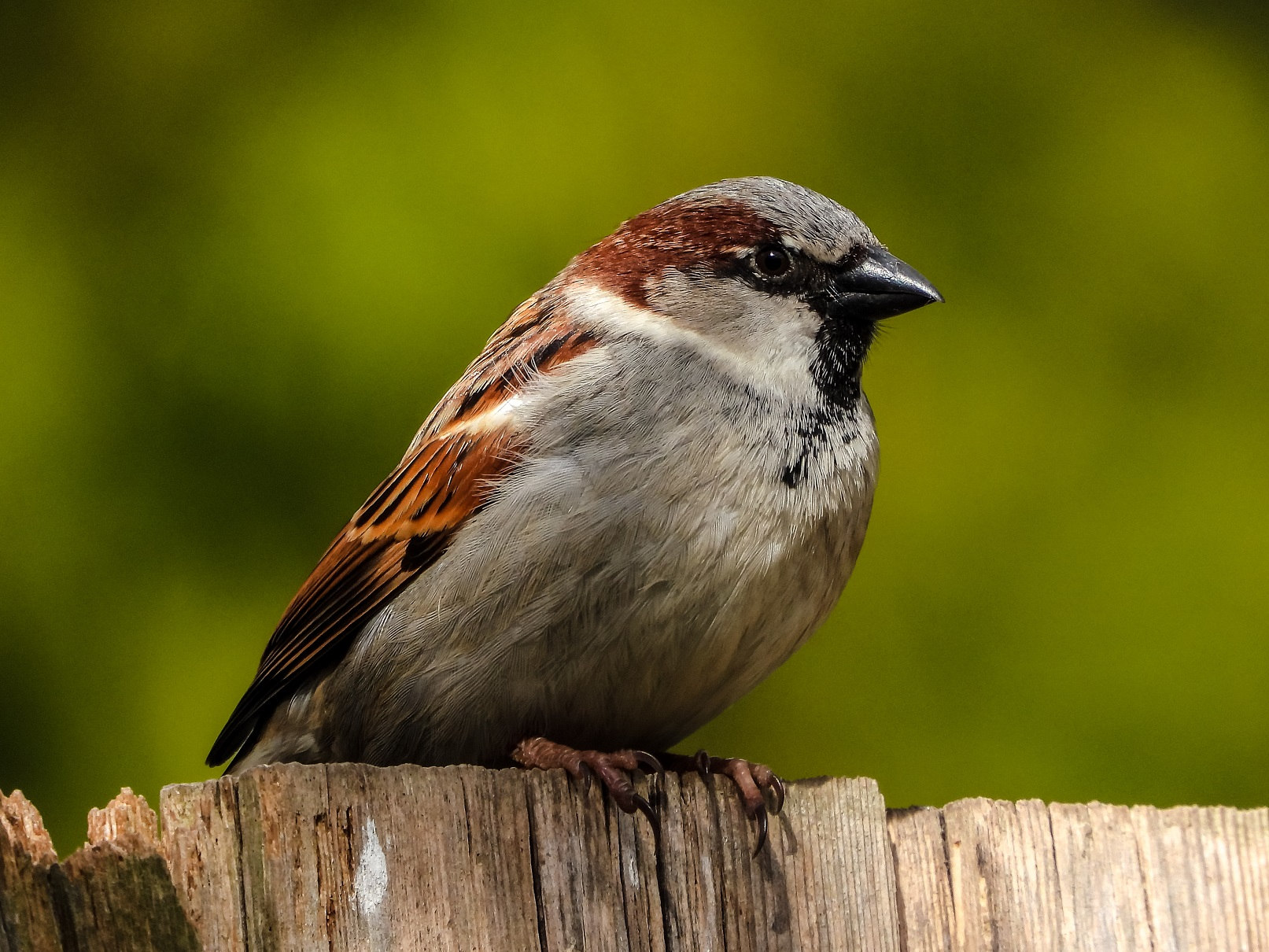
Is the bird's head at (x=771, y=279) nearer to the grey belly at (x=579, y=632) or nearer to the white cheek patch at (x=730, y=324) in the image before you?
the white cheek patch at (x=730, y=324)

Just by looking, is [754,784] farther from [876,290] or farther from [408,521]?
[876,290]

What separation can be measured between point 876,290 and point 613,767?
40.7 inches

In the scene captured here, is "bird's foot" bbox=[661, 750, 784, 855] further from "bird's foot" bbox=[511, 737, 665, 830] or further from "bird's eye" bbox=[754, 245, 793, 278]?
"bird's eye" bbox=[754, 245, 793, 278]

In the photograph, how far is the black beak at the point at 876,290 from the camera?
7.95ft

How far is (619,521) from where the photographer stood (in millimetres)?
2035

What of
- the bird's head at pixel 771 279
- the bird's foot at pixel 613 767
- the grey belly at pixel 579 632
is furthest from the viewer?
the bird's head at pixel 771 279

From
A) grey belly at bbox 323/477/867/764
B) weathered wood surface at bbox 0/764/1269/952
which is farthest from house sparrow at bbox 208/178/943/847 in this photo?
weathered wood surface at bbox 0/764/1269/952

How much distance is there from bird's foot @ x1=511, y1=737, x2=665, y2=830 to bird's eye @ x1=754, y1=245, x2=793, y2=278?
34.8 inches

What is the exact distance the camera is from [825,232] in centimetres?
246

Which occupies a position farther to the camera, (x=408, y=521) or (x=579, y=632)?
(x=408, y=521)

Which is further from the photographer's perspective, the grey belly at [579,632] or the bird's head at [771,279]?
the bird's head at [771,279]

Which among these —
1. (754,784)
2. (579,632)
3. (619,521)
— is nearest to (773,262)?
(619,521)

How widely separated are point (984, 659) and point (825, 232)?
48.1 inches

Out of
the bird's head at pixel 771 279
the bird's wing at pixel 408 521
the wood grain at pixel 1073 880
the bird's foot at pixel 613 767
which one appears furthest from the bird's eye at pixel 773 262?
the wood grain at pixel 1073 880
